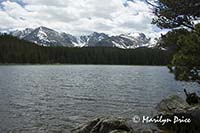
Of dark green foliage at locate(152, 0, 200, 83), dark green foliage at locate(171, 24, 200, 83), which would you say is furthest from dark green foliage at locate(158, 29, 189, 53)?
dark green foliage at locate(171, 24, 200, 83)

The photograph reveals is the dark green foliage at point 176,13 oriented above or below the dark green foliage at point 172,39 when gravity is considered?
above

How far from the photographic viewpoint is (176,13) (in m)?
19.7

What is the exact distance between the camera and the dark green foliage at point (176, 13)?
19.0 meters

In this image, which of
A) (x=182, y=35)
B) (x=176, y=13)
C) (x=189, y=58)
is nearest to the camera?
(x=189, y=58)

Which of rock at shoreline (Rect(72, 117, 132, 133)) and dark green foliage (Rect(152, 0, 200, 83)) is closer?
dark green foliage (Rect(152, 0, 200, 83))

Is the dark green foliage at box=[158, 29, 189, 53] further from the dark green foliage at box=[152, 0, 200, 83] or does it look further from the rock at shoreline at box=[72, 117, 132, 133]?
the rock at shoreline at box=[72, 117, 132, 133]

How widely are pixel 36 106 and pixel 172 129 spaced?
22.8 m

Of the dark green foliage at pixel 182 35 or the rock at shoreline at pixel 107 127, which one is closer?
the dark green foliage at pixel 182 35

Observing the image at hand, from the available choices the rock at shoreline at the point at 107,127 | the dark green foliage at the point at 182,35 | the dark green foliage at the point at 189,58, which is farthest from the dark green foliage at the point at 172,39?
the rock at shoreline at the point at 107,127

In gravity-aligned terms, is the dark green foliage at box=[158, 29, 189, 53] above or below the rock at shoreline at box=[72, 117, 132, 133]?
above

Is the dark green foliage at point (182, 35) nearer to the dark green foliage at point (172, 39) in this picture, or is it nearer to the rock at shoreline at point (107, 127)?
the dark green foliage at point (172, 39)

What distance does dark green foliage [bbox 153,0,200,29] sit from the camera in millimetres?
18953

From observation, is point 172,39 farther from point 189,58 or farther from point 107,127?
point 107,127

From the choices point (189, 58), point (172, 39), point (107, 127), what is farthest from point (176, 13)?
point (107, 127)
